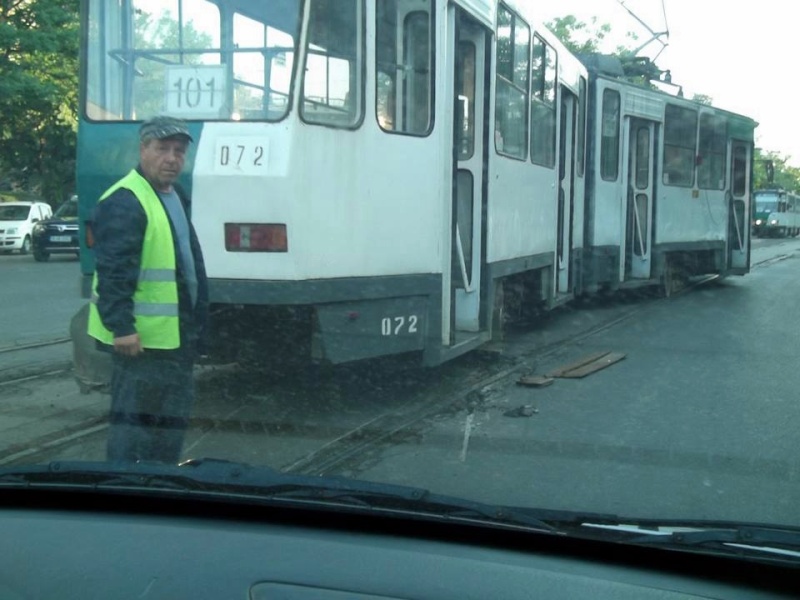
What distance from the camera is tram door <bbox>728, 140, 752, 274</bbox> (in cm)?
1891

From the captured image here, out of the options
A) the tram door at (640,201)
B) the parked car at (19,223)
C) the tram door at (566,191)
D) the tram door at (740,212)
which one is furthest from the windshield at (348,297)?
the parked car at (19,223)

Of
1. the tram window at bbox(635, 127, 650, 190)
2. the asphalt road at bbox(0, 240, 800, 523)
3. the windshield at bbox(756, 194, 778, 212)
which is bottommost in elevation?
the asphalt road at bbox(0, 240, 800, 523)

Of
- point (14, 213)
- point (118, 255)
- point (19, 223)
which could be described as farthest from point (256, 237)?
point (14, 213)

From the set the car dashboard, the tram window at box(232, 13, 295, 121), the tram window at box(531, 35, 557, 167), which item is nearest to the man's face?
the tram window at box(232, 13, 295, 121)

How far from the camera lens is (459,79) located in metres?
8.09

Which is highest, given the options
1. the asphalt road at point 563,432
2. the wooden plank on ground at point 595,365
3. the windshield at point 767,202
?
the windshield at point 767,202

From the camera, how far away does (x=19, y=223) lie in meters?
29.2

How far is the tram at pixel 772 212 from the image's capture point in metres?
54.2

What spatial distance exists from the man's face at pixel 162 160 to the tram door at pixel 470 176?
3964mm

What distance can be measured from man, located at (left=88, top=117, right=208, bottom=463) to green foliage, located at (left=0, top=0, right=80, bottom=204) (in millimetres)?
22276

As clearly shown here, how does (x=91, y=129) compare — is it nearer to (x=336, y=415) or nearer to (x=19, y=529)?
(x=336, y=415)

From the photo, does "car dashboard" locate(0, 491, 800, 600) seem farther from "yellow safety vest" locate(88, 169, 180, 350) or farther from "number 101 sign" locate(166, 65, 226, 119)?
"number 101 sign" locate(166, 65, 226, 119)

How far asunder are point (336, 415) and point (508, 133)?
11.3ft

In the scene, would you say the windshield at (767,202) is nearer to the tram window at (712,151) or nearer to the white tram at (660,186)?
the white tram at (660,186)
